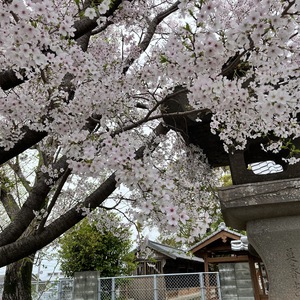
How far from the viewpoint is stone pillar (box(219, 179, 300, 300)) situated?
197 centimetres

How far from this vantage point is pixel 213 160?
12.0 feet

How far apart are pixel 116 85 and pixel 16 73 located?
84 centimetres

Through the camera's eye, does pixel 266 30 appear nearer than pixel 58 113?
Yes

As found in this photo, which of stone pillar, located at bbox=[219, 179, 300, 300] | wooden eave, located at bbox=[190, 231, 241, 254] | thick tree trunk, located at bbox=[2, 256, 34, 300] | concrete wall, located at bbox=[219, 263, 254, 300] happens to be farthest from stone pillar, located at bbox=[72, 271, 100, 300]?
stone pillar, located at bbox=[219, 179, 300, 300]

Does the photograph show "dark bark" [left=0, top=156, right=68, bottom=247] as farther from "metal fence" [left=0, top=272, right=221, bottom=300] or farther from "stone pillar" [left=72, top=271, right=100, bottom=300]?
"metal fence" [left=0, top=272, right=221, bottom=300]

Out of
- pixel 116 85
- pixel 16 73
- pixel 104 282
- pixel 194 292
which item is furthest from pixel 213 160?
pixel 194 292

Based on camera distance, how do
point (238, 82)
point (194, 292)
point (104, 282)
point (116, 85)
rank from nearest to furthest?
1. point (238, 82)
2. point (116, 85)
3. point (104, 282)
4. point (194, 292)

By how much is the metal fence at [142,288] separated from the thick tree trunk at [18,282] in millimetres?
2068

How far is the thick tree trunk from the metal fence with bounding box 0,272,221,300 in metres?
2.07

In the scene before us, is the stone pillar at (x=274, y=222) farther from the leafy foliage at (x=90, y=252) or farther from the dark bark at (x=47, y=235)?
the leafy foliage at (x=90, y=252)

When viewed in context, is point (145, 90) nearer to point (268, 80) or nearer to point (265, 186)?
point (268, 80)

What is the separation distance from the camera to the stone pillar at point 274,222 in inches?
77.5

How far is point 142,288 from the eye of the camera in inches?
313

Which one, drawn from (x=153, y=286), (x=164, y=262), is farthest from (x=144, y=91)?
(x=164, y=262)
